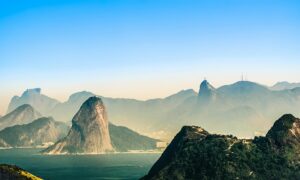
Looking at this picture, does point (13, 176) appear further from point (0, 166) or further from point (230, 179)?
point (230, 179)

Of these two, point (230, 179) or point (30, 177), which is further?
point (230, 179)

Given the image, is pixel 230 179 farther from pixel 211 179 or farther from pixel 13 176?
pixel 13 176

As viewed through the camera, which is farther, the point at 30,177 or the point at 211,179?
the point at 211,179

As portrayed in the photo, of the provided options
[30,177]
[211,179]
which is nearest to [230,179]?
[211,179]

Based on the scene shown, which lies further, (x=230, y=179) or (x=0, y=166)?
(x=230, y=179)

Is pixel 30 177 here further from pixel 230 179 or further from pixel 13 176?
pixel 230 179

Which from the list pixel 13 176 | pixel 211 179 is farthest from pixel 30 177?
pixel 211 179
